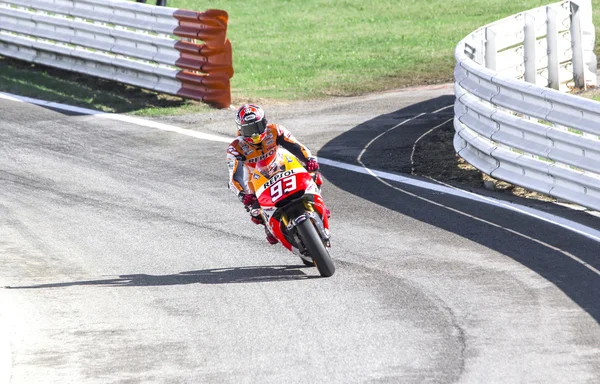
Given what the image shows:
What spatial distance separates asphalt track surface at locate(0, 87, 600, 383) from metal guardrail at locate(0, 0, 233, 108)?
2.53m

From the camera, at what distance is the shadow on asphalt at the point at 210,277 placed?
372 inches

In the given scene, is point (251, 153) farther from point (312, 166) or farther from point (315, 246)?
point (315, 246)

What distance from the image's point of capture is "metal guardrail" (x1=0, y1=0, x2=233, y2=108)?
16.8 m

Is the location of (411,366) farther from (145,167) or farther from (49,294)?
(145,167)

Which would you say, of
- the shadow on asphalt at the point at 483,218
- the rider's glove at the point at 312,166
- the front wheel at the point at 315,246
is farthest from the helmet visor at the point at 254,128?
the shadow on asphalt at the point at 483,218

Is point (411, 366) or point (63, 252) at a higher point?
point (411, 366)

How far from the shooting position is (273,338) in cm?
773

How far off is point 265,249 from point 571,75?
30.0 ft

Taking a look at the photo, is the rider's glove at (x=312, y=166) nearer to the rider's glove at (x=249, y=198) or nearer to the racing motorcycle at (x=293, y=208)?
the racing motorcycle at (x=293, y=208)

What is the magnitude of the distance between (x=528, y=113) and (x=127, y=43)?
27.4ft

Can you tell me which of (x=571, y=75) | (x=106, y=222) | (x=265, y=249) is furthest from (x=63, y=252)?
(x=571, y=75)

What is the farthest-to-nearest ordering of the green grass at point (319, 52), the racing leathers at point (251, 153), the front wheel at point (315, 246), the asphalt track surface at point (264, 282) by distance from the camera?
the green grass at point (319, 52), the racing leathers at point (251, 153), the front wheel at point (315, 246), the asphalt track surface at point (264, 282)

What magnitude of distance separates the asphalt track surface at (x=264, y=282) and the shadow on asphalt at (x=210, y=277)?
28mm

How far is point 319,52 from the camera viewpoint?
21.4 meters
